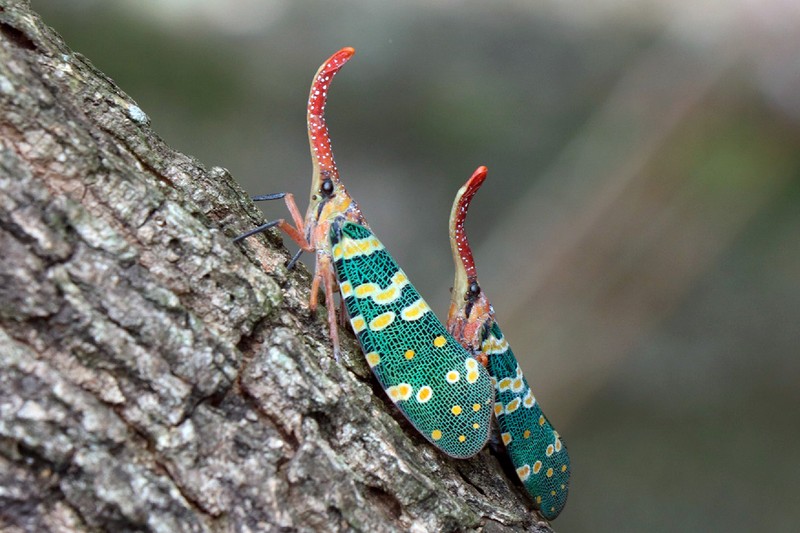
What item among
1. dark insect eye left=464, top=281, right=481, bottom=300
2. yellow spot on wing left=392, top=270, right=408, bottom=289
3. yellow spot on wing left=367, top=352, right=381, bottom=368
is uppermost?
dark insect eye left=464, top=281, right=481, bottom=300

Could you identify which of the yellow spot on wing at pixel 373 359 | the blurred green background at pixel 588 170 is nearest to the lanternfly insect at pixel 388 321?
the yellow spot on wing at pixel 373 359

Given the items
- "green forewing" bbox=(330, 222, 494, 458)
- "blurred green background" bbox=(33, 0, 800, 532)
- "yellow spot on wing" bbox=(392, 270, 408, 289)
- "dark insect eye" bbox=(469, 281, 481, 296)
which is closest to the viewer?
"green forewing" bbox=(330, 222, 494, 458)

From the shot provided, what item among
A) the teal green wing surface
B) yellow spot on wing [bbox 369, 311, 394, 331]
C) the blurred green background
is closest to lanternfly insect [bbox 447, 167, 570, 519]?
the teal green wing surface

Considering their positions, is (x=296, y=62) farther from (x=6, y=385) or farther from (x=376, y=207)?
(x=6, y=385)

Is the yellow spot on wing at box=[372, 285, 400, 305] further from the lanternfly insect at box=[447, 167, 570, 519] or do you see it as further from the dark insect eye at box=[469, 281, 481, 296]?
the dark insect eye at box=[469, 281, 481, 296]

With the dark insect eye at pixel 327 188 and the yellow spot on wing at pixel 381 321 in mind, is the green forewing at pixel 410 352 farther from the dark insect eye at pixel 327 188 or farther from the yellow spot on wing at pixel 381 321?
the dark insect eye at pixel 327 188

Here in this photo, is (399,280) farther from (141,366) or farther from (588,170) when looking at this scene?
(588,170)
